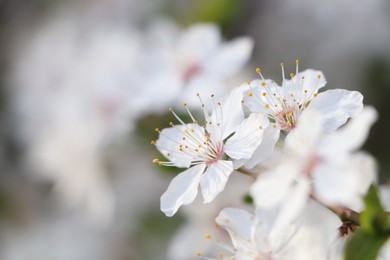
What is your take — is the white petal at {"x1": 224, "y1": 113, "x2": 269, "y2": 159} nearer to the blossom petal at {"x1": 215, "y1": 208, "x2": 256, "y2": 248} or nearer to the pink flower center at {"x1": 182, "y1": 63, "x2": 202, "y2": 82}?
the blossom petal at {"x1": 215, "y1": 208, "x2": 256, "y2": 248}

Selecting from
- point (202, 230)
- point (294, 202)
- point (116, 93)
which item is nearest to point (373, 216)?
point (294, 202)

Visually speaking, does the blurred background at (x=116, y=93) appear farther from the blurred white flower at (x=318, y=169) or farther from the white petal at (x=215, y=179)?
the blurred white flower at (x=318, y=169)

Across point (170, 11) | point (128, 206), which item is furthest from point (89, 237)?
point (170, 11)

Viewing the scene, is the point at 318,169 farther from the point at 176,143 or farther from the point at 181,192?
the point at 176,143

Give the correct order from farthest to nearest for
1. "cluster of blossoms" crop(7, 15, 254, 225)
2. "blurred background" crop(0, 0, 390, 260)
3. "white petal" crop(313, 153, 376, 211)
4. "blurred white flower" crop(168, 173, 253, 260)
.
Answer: "blurred background" crop(0, 0, 390, 260)
"cluster of blossoms" crop(7, 15, 254, 225)
"blurred white flower" crop(168, 173, 253, 260)
"white petal" crop(313, 153, 376, 211)

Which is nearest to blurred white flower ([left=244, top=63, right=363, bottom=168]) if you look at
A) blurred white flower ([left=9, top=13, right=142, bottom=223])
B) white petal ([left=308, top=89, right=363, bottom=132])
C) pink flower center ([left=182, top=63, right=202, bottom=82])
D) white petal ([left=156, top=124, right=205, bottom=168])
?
white petal ([left=308, top=89, right=363, bottom=132])

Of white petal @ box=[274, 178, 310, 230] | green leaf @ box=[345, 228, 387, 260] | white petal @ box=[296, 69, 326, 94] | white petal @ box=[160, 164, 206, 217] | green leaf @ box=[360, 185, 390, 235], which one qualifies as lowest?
green leaf @ box=[345, 228, 387, 260]
